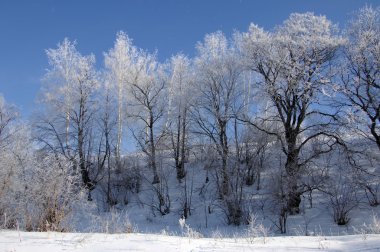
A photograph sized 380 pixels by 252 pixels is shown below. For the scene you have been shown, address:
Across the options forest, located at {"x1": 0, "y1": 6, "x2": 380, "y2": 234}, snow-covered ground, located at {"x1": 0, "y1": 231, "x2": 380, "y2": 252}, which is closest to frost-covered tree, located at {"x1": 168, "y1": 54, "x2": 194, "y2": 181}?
forest, located at {"x1": 0, "y1": 6, "x2": 380, "y2": 234}

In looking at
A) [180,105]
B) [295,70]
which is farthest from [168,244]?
[180,105]

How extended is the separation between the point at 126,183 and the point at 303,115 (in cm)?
1410

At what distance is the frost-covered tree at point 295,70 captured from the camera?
949 inches

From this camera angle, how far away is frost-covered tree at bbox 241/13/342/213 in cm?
2411

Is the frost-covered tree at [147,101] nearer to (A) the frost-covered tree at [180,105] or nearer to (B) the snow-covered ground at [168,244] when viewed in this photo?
(A) the frost-covered tree at [180,105]

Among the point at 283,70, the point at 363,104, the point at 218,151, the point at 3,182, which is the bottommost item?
the point at 3,182

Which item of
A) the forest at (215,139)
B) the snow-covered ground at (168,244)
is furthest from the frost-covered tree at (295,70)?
the snow-covered ground at (168,244)

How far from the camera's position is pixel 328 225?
21844 mm

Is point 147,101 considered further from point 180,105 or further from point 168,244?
point 168,244

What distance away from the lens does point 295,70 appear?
969 inches

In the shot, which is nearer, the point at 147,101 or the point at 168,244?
the point at 168,244

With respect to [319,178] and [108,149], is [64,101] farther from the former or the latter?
[319,178]

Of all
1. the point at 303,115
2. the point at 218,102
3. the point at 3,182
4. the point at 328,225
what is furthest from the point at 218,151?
the point at 3,182

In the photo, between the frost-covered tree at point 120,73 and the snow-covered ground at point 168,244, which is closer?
the snow-covered ground at point 168,244
